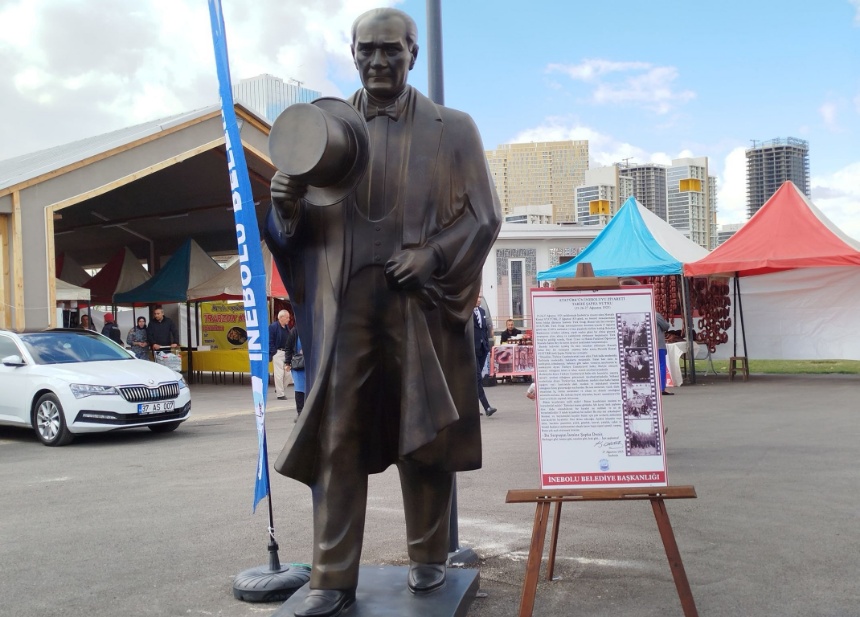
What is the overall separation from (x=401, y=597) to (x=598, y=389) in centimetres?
130

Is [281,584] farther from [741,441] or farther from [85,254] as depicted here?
[85,254]

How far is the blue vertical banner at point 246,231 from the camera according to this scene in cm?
451

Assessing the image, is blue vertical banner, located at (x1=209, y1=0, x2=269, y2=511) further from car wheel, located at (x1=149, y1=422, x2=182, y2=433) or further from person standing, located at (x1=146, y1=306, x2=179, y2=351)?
person standing, located at (x1=146, y1=306, x2=179, y2=351)

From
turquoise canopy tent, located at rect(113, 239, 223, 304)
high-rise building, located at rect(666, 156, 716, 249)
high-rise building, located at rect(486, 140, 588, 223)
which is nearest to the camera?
turquoise canopy tent, located at rect(113, 239, 223, 304)

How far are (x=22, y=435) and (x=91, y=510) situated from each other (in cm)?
672

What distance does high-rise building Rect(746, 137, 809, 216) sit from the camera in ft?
209

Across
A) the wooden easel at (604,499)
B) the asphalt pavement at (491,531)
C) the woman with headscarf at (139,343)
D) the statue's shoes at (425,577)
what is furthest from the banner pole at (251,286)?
the woman with headscarf at (139,343)

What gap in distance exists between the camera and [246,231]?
4.57 m

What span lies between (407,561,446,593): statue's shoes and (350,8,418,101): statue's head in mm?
2031

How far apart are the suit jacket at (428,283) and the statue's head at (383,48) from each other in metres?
0.16

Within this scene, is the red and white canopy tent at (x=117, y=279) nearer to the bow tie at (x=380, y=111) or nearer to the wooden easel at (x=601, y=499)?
the bow tie at (x=380, y=111)

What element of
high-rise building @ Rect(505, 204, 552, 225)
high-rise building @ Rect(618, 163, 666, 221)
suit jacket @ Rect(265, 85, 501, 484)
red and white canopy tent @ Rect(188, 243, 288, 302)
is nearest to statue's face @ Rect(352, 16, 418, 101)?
suit jacket @ Rect(265, 85, 501, 484)

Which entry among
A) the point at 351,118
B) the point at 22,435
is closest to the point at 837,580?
the point at 351,118

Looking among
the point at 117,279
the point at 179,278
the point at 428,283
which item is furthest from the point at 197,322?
the point at 428,283
